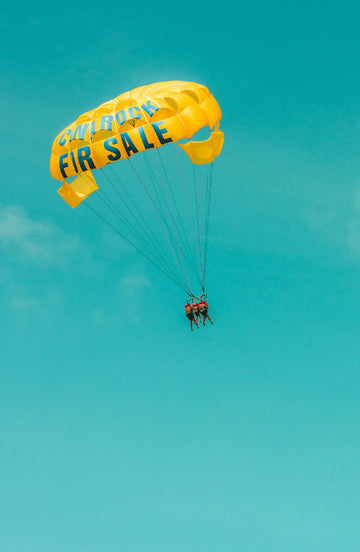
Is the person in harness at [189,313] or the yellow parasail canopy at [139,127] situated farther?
the person in harness at [189,313]

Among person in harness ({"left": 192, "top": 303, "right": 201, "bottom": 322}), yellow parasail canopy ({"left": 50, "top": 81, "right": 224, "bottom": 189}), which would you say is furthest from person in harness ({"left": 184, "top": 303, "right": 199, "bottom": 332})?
yellow parasail canopy ({"left": 50, "top": 81, "right": 224, "bottom": 189})

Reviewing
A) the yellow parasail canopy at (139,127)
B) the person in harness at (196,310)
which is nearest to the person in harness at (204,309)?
the person in harness at (196,310)

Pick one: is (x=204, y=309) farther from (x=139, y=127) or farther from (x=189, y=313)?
(x=139, y=127)

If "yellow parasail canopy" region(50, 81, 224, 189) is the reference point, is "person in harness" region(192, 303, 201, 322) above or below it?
below

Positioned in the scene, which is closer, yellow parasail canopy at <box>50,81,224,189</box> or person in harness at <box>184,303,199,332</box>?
yellow parasail canopy at <box>50,81,224,189</box>

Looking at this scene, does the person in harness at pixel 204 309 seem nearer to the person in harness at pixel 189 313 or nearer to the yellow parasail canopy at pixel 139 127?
the person in harness at pixel 189 313

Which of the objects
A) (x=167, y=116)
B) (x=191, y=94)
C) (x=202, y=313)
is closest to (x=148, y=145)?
(x=167, y=116)

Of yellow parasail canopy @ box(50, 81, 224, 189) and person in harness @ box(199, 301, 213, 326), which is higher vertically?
yellow parasail canopy @ box(50, 81, 224, 189)

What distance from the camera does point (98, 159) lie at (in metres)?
29.0

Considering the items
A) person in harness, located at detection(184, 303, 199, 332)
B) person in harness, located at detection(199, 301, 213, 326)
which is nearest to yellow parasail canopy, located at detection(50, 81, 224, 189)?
person in harness, located at detection(199, 301, 213, 326)

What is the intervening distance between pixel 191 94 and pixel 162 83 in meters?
1.95

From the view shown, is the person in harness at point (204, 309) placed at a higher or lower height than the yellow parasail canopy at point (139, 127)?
lower

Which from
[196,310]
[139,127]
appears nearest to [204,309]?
[196,310]

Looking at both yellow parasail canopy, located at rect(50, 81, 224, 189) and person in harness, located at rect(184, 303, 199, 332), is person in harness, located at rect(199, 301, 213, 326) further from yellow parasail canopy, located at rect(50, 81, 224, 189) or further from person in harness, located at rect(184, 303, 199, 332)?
yellow parasail canopy, located at rect(50, 81, 224, 189)
